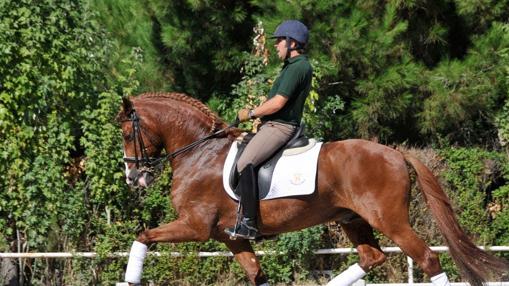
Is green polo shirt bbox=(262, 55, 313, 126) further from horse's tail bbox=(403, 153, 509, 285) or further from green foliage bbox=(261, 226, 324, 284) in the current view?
green foliage bbox=(261, 226, 324, 284)

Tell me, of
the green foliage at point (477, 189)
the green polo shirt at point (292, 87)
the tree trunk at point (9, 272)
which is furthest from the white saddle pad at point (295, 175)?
the tree trunk at point (9, 272)

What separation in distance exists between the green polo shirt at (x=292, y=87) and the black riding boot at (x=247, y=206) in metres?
0.60

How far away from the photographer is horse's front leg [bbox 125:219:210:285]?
28.4 feet

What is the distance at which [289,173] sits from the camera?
8.67 meters

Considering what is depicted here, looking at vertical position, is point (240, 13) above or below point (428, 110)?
above

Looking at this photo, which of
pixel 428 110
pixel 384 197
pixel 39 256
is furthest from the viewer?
pixel 428 110

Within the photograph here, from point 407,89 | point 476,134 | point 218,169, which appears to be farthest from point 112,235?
point 476,134

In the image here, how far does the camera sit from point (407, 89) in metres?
13.6

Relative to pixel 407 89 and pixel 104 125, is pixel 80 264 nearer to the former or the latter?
pixel 104 125

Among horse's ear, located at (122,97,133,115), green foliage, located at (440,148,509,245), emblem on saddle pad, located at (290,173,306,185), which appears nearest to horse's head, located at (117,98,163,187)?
horse's ear, located at (122,97,133,115)

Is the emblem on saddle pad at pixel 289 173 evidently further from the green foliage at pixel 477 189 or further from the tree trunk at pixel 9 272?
the tree trunk at pixel 9 272

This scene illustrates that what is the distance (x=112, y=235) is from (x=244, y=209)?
4029 millimetres

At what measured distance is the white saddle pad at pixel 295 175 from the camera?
340 inches

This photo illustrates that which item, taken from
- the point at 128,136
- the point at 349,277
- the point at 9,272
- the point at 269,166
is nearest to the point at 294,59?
the point at 269,166
